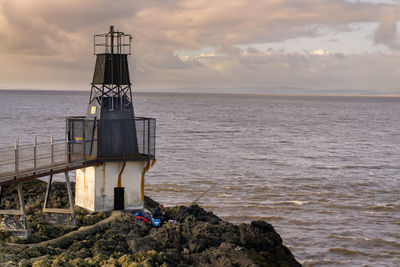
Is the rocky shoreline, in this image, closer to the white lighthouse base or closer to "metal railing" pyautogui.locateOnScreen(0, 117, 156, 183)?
the white lighthouse base

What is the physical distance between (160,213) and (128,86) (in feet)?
18.5

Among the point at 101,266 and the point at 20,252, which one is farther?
the point at 20,252

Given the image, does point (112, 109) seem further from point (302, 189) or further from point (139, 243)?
point (302, 189)

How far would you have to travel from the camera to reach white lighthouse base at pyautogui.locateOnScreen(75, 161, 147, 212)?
67.2 feet

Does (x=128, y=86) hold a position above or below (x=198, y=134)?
above

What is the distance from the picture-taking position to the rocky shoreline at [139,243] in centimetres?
1532

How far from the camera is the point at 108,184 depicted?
20656 millimetres

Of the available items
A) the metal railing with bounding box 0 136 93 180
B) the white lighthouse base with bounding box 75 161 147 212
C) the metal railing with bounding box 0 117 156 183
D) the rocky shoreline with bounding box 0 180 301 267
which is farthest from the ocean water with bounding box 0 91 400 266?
the metal railing with bounding box 0 136 93 180

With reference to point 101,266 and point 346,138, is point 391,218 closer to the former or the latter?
point 101,266

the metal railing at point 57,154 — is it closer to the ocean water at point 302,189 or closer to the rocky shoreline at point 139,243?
the rocky shoreline at point 139,243

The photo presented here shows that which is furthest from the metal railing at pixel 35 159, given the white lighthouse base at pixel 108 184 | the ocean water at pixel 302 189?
the ocean water at pixel 302 189

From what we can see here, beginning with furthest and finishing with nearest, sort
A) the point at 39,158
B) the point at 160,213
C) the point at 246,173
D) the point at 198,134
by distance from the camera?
the point at 198,134, the point at 246,173, the point at 160,213, the point at 39,158

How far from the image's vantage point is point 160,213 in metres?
20.7

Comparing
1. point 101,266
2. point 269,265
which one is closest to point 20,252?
point 101,266
